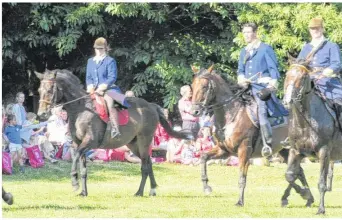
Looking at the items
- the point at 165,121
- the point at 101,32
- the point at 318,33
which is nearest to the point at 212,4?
the point at 101,32

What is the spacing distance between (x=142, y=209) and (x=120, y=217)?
3.55 ft

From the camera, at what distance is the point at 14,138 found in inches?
779

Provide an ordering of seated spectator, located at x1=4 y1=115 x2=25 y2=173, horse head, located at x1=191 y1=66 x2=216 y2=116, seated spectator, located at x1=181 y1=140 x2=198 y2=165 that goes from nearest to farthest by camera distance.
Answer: horse head, located at x1=191 y1=66 x2=216 y2=116 < seated spectator, located at x1=4 y1=115 x2=25 y2=173 < seated spectator, located at x1=181 y1=140 x2=198 y2=165

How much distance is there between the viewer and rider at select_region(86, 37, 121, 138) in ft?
53.3

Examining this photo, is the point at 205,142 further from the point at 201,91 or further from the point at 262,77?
the point at 201,91

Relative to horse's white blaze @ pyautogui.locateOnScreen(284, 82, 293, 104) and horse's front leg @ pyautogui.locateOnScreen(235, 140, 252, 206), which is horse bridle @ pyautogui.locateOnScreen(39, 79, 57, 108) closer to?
horse's front leg @ pyautogui.locateOnScreen(235, 140, 252, 206)

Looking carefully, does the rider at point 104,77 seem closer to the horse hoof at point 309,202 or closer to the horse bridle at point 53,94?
the horse bridle at point 53,94

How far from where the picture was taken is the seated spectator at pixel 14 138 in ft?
65.0

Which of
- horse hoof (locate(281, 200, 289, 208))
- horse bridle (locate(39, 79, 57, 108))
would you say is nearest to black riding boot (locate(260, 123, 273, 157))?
horse hoof (locate(281, 200, 289, 208))

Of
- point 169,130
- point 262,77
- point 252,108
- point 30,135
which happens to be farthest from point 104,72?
point 30,135

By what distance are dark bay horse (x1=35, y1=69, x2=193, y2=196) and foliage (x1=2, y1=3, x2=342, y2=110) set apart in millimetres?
8207

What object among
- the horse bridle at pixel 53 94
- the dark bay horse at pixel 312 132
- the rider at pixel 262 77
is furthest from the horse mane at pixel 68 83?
the dark bay horse at pixel 312 132

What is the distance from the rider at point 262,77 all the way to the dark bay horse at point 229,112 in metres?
0.19

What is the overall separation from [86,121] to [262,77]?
3466 millimetres
